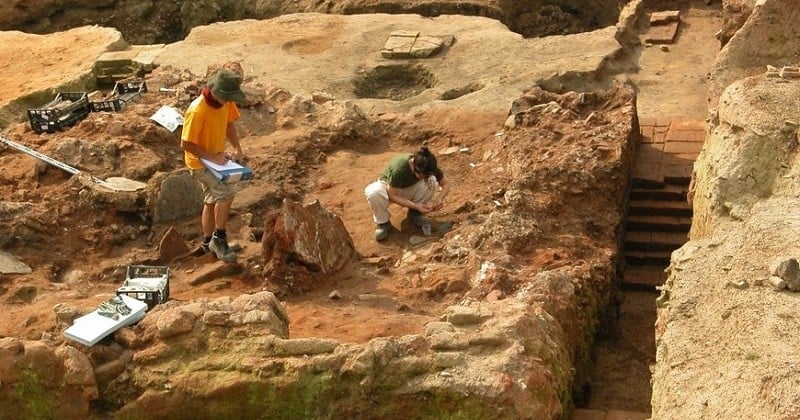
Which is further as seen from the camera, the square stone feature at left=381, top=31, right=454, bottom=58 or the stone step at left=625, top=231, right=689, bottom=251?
the square stone feature at left=381, top=31, right=454, bottom=58

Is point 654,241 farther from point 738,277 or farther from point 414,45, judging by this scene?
point 414,45

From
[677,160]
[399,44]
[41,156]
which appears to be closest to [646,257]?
[677,160]

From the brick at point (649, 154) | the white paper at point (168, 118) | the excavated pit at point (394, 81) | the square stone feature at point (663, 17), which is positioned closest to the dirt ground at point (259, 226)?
the white paper at point (168, 118)

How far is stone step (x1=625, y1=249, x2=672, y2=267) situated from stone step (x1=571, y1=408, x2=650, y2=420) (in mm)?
2559

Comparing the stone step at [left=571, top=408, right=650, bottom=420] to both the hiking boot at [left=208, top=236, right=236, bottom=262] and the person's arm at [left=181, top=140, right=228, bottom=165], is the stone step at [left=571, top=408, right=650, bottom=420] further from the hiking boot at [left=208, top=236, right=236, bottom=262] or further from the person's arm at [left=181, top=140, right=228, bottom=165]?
the person's arm at [left=181, top=140, right=228, bottom=165]

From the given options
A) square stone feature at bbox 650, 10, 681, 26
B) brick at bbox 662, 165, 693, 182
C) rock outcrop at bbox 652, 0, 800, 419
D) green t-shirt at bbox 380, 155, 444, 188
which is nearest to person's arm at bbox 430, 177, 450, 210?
green t-shirt at bbox 380, 155, 444, 188

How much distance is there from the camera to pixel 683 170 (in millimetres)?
9383

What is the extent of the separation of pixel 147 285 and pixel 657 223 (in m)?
4.35

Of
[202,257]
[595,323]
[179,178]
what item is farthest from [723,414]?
[179,178]

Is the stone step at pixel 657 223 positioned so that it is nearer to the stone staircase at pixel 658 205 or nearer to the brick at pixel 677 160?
the stone staircase at pixel 658 205

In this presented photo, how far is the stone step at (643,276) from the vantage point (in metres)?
8.80

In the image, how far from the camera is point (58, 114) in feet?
32.2

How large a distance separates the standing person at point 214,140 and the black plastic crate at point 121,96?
2.65m

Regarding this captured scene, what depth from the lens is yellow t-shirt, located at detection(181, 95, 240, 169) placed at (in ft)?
Result: 24.8
